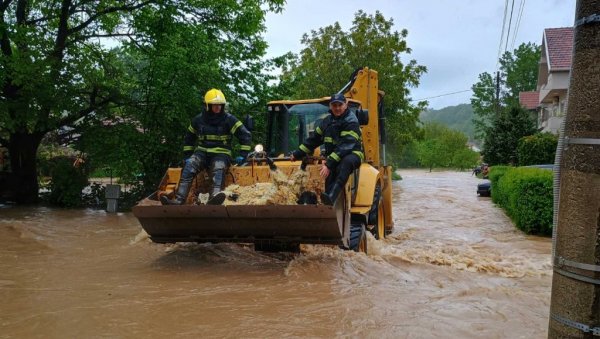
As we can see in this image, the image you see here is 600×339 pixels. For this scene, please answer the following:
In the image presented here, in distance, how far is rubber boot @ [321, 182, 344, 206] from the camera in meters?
6.43

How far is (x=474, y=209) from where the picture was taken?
18.2 m

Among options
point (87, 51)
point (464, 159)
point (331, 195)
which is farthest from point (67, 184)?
point (464, 159)

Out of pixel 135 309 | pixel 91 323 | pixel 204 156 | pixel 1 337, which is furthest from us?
pixel 204 156

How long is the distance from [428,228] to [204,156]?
7.41 meters

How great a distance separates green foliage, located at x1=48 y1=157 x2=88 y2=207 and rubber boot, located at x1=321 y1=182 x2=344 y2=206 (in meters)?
11.6

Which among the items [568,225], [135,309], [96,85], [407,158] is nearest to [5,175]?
[96,85]

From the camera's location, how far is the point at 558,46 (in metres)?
36.5

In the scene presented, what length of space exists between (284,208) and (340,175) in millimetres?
975

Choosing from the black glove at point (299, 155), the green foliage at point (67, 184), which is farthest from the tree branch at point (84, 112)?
the black glove at point (299, 155)

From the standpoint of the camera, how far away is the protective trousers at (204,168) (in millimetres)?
7488

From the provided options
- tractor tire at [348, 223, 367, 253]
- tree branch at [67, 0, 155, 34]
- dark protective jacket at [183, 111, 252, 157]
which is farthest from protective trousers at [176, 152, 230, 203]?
tree branch at [67, 0, 155, 34]

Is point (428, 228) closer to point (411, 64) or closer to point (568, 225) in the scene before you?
point (568, 225)

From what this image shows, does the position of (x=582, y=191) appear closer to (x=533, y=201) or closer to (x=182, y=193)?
(x=182, y=193)

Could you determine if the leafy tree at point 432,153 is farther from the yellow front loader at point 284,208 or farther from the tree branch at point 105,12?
the yellow front loader at point 284,208
